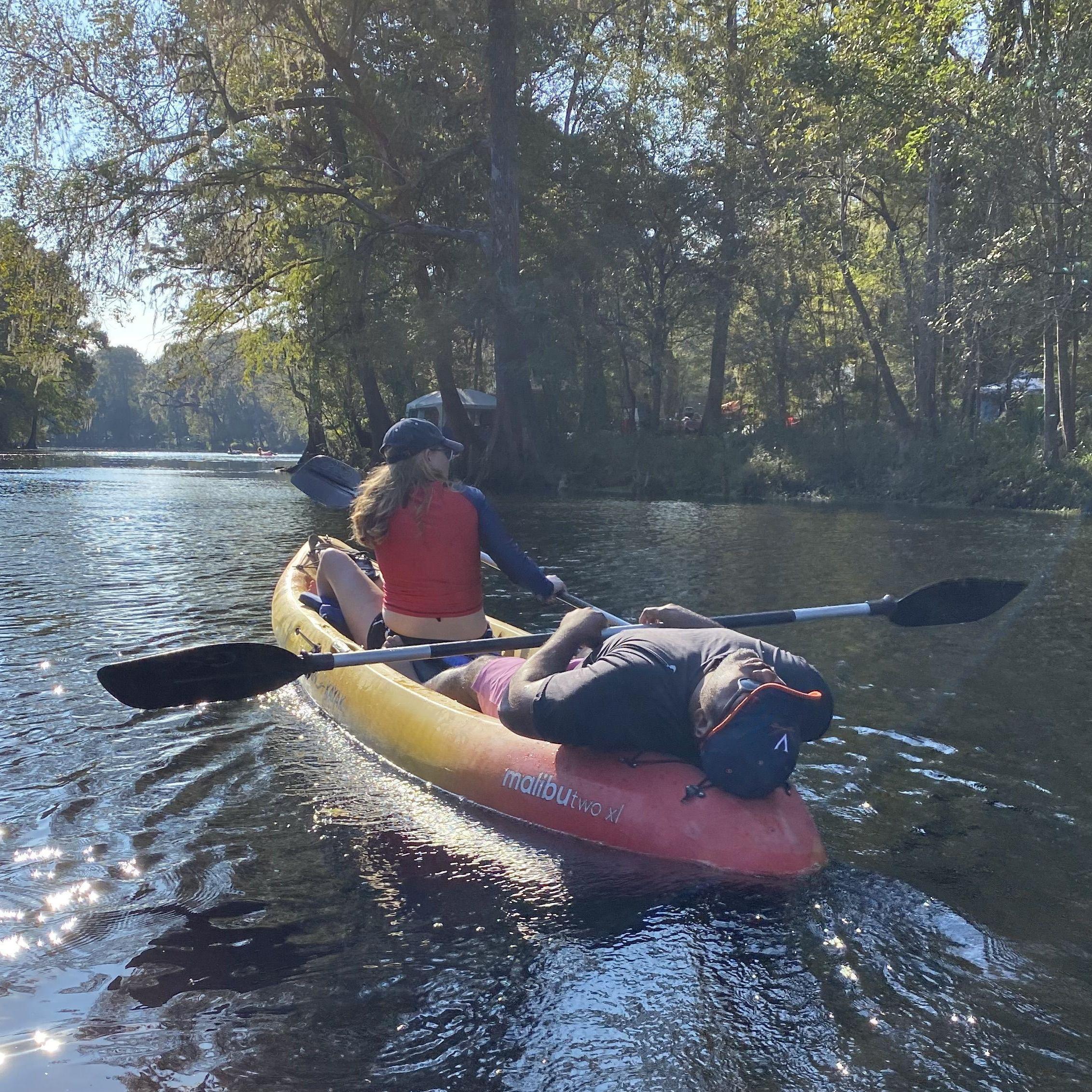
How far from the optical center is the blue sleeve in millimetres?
5371

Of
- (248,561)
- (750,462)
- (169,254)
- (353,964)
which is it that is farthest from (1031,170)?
(353,964)

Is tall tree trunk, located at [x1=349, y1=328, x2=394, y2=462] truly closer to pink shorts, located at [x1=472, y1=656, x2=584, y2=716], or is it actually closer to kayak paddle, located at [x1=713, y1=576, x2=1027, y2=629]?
kayak paddle, located at [x1=713, y1=576, x2=1027, y2=629]

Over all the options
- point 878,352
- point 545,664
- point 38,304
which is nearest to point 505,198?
point 878,352

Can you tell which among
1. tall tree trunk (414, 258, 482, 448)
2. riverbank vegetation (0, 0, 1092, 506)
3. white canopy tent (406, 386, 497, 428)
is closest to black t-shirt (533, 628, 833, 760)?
riverbank vegetation (0, 0, 1092, 506)

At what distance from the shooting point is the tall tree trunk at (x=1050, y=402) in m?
20.2

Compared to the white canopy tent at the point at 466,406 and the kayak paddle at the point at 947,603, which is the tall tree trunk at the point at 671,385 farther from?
the kayak paddle at the point at 947,603

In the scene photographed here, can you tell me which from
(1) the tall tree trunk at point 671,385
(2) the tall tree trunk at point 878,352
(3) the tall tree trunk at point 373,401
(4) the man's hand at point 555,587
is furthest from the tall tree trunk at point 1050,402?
(4) the man's hand at point 555,587

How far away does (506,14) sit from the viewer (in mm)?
22094

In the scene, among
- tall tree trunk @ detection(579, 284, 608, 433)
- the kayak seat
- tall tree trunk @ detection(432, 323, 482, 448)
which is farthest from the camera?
tall tree trunk @ detection(432, 323, 482, 448)

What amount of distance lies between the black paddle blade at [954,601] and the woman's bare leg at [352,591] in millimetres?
3119

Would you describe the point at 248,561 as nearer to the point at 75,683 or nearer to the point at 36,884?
the point at 75,683

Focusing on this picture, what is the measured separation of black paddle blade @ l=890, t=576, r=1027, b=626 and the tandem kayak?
2.34 meters

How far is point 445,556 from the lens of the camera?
5449 mm

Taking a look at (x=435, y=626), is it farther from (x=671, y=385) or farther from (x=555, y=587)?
(x=671, y=385)
